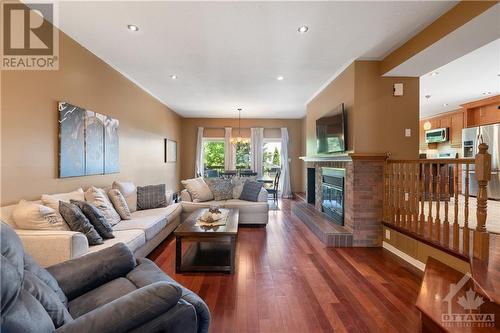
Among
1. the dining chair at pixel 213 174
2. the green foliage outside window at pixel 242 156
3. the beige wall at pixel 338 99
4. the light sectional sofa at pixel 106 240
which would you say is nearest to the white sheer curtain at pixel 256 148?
the green foliage outside window at pixel 242 156

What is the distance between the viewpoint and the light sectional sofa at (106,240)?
79.7 inches

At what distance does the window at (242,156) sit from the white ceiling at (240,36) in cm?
413

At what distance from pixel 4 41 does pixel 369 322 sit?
399 cm

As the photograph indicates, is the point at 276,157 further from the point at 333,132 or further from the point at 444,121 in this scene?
the point at 444,121

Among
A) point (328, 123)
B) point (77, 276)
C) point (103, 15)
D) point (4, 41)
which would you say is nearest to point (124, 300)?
point (77, 276)

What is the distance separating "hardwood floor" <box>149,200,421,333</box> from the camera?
2.03 m

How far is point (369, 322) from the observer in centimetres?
203

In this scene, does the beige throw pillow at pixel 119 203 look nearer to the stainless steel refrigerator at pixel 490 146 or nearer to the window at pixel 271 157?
the window at pixel 271 157

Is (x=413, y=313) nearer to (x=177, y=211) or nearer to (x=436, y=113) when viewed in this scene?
(x=177, y=211)

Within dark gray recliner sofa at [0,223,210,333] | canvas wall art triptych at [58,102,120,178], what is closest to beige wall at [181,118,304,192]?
canvas wall art triptych at [58,102,120,178]

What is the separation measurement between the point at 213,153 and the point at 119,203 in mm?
5803

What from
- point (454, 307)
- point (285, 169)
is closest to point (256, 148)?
point (285, 169)

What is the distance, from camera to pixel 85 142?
131 inches

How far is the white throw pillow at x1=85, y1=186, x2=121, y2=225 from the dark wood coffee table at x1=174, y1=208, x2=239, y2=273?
32.6 inches
